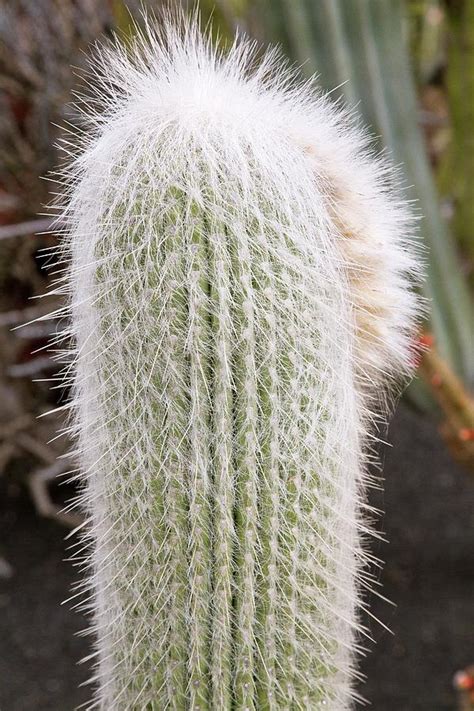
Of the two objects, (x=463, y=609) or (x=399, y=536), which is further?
(x=399, y=536)

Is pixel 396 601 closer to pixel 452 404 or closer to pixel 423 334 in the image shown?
pixel 452 404

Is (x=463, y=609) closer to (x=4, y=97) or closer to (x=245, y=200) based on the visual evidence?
(x=245, y=200)

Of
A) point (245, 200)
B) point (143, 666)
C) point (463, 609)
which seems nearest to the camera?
point (245, 200)

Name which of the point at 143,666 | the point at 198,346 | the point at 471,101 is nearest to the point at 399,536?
the point at 471,101

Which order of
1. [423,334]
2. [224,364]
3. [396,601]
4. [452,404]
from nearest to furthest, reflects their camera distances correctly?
[224,364] < [423,334] < [452,404] < [396,601]

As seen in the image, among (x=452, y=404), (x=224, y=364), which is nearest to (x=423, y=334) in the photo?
(x=452, y=404)

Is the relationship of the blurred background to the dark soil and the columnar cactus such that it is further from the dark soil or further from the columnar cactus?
the columnar cactus

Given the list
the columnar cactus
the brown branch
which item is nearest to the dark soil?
the brown branch
